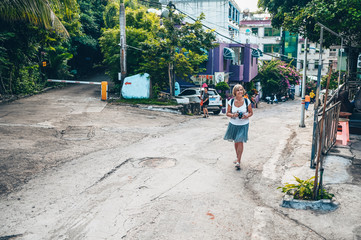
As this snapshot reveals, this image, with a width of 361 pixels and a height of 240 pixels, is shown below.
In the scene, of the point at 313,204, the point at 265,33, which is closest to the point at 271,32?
the point at 265,33

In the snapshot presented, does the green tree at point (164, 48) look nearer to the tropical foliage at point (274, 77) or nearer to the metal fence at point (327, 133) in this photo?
the metal fence at point (327, 133)

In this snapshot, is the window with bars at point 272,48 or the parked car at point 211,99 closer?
the parked car at point 211,99

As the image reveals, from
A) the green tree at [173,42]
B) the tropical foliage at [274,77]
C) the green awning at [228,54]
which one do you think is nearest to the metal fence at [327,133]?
the green tree at [173,42]

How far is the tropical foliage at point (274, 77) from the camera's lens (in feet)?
128

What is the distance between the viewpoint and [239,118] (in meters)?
6.79

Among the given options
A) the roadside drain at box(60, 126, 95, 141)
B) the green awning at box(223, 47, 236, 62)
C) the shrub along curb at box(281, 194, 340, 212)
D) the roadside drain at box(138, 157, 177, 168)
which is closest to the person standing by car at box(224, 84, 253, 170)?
the roadside drain at box(138, 157, 177, 168)

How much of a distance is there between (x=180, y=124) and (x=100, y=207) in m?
8.83

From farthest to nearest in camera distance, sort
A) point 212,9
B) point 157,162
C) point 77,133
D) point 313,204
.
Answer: point 212,9 < point 77,133 < point 157,162 < point 313,204

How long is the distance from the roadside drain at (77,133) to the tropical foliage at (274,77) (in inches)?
1223

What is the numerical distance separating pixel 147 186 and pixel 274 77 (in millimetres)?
36085

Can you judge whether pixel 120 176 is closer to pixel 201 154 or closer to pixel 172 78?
pixel 201 154

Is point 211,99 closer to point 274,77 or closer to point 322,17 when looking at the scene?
point 322,17

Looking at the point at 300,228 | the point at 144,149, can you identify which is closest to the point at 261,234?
the point at 300,228

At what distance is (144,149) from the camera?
8.54m
